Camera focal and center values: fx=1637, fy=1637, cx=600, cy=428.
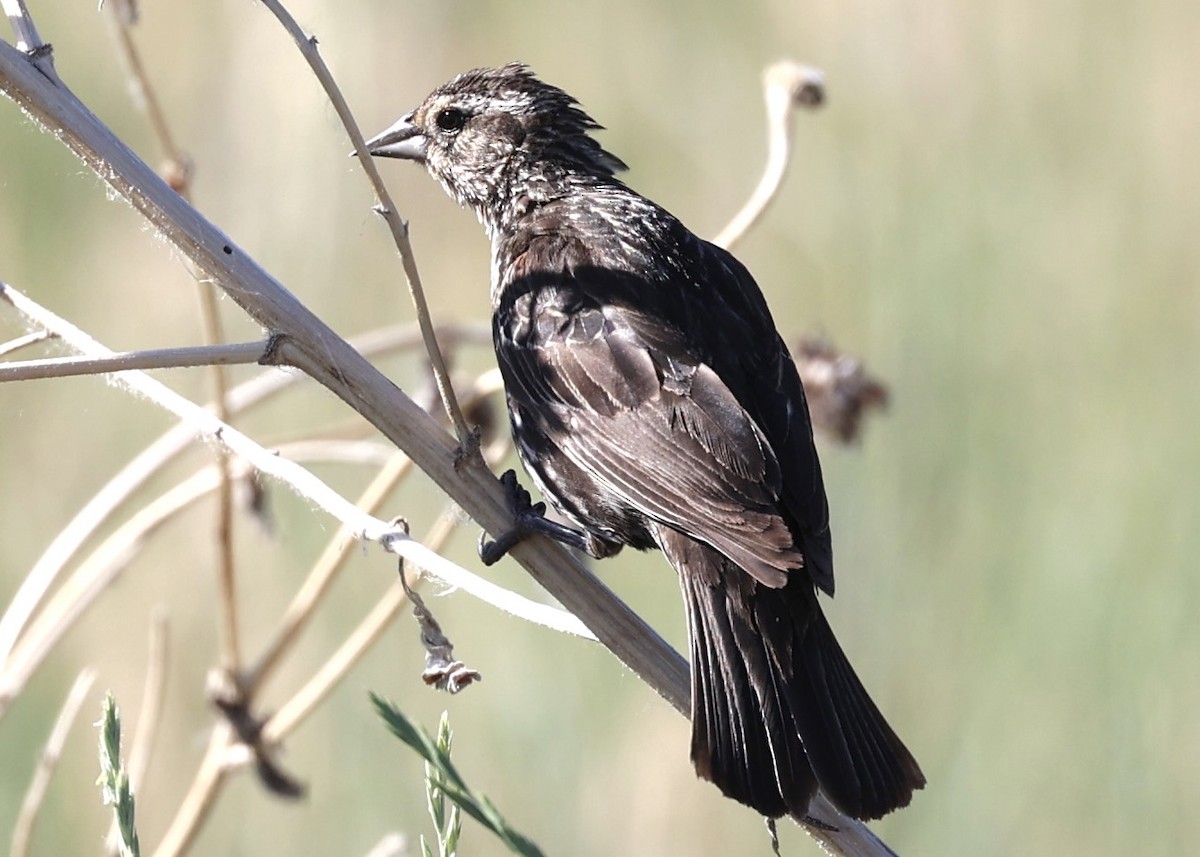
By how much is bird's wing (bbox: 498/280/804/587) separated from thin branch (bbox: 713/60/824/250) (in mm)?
257

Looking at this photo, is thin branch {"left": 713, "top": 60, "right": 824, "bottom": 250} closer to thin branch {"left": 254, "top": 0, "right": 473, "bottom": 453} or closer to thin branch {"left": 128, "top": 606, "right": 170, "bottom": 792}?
thin branch {"left": 254, "top": 0, "right": 473, "bottom": 453}

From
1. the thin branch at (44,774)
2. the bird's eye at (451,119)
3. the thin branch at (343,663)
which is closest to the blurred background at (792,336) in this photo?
the thin branch at (343,663)

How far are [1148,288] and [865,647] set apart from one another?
196cm

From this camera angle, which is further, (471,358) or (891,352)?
(471,358)

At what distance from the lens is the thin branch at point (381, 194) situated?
6.66 ft

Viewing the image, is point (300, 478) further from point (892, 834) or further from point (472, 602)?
point (472, 602)

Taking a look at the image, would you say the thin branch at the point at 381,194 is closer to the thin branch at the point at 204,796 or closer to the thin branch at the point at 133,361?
the thin branch at the point at 133,361

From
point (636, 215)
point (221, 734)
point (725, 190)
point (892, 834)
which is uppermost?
point (725, 190)

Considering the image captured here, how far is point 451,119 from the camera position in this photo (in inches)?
157

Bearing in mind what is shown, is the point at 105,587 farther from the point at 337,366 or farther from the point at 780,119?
the point at 780,119

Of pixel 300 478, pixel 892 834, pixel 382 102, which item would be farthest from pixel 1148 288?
pixel 300 478

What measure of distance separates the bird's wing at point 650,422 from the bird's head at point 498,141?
0.76 m

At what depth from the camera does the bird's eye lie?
399cm

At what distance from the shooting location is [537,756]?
4188 mm
